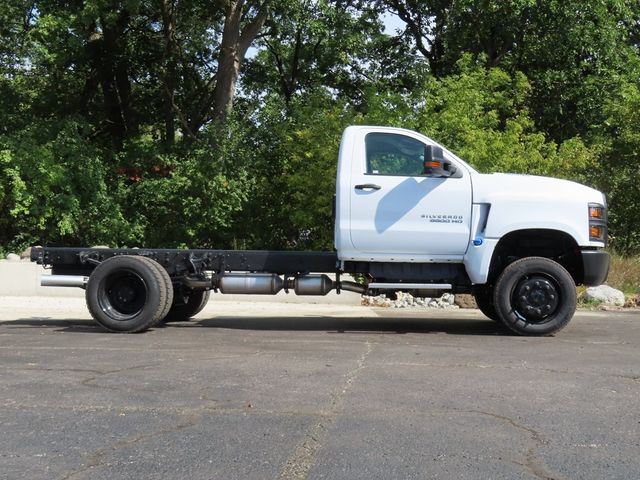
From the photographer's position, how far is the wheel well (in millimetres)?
9508

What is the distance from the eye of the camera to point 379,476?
4.21m

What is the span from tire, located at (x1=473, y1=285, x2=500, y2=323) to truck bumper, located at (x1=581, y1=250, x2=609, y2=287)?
4.14 ft

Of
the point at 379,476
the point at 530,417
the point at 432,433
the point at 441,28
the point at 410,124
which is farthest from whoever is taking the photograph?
the point at 441,28

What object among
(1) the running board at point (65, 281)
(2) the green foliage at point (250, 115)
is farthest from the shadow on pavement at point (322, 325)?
(2) the green foliage at point (250, 115)

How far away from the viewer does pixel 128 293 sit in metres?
9.73

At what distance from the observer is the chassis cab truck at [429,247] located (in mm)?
9141

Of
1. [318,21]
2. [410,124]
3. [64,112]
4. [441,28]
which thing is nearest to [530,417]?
[410,124]

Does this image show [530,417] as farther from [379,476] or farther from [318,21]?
[318,21]

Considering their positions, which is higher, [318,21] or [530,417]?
[318,21]

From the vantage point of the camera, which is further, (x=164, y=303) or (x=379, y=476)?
(x=164, y=303)

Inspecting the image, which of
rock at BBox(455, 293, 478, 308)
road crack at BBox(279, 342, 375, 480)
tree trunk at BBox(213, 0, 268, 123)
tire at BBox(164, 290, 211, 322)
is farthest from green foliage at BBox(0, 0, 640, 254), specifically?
road crack at BBox(279, 342, 375, 480)

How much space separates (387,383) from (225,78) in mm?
A: 14679

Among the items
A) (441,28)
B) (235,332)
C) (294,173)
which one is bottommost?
(235,332)

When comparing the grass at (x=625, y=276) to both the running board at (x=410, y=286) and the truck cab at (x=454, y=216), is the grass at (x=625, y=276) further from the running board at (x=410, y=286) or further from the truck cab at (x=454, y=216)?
the running board at (x=410, y=286)
